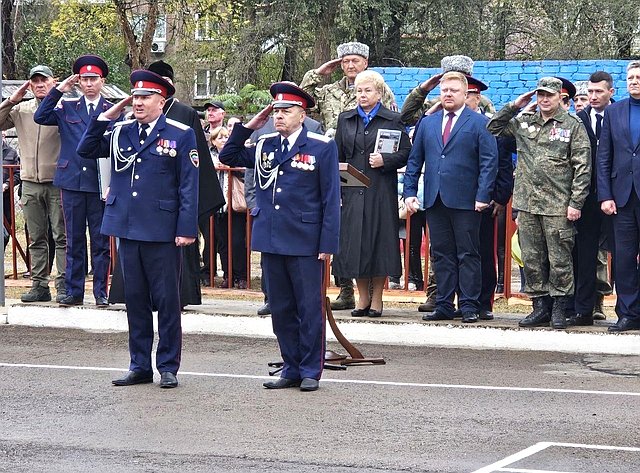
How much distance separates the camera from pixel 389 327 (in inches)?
472

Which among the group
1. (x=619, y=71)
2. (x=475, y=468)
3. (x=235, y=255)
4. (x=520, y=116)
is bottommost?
(x=475, y=468)

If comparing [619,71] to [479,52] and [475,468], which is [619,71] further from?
[475,468]

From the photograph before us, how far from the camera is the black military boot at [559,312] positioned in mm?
11773

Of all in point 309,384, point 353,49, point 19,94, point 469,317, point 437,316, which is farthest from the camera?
point 19,94

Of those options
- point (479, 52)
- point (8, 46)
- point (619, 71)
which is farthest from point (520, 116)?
point (8, 46)

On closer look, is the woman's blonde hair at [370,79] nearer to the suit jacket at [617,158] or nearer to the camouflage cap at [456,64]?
the camouflage cap at [456,64]

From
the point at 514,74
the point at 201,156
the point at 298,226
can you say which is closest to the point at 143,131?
the point at 298,226

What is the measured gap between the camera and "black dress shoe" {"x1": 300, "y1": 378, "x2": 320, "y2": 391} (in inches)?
371

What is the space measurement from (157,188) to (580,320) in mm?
4341

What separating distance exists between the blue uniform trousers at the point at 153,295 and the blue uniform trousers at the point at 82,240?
317 cm

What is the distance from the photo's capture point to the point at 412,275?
15.1 metres

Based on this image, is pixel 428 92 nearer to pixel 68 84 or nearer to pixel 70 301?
pixel 68 84

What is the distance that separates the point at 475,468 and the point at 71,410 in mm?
2913

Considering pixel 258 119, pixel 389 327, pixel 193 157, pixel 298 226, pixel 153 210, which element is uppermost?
pixel 258 119
